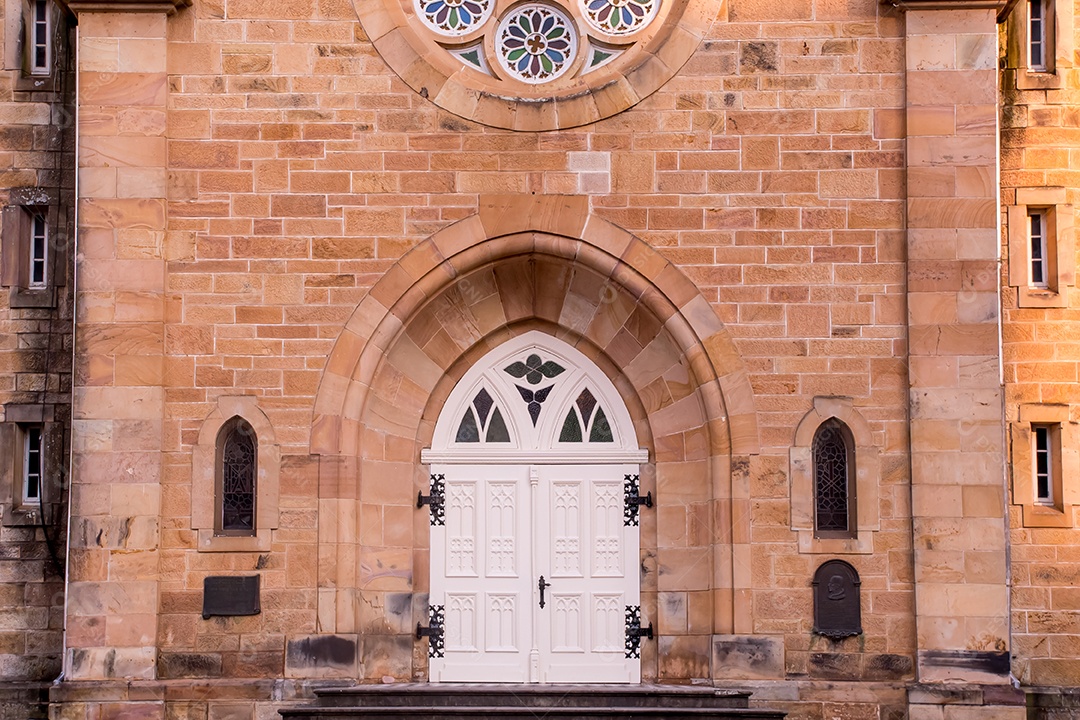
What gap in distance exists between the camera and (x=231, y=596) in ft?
35.1

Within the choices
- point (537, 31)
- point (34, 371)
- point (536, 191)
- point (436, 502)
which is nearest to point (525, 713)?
point (436, 502)

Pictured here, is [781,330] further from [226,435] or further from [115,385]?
[115,385]

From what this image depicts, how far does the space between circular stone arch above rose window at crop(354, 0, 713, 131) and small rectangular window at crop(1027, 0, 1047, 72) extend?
2907mm

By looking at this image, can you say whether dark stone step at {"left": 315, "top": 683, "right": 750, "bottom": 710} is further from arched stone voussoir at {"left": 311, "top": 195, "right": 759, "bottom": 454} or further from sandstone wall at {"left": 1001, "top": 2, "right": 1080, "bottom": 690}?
sandstone wall at {"left": 1001, "top": 2, "right": 1080, "bottom": 690}

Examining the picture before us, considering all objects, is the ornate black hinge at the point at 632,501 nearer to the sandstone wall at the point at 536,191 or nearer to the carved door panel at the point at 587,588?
the carved door panel at the point at 587,588

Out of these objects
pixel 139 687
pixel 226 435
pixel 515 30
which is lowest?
pixel 139 687

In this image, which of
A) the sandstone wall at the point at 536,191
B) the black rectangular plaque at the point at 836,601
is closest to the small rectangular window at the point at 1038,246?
the sandstone wall at the point at 536,191

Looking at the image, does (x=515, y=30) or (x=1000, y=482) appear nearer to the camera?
(x=1000, y=482)

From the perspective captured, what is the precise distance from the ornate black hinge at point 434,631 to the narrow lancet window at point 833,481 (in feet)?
9.87

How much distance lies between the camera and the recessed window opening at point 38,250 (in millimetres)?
11961

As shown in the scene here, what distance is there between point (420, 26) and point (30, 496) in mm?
4967

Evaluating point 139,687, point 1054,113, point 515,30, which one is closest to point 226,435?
point 139,687

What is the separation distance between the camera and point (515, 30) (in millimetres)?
11320

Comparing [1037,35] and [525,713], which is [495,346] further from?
[1037,35]
